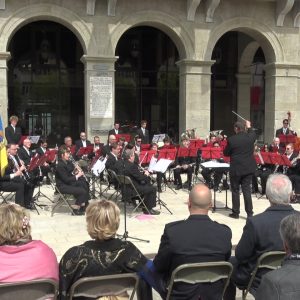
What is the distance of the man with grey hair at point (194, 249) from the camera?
11.9 ft

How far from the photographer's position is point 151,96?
2177 centimetres

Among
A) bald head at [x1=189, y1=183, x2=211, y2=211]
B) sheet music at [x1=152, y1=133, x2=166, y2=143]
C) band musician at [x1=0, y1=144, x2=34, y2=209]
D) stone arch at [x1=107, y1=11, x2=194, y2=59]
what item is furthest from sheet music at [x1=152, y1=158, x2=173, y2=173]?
stone arch at [x1=107, y1=11, x2=194, y2=59]

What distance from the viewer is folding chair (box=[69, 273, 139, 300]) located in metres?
3.32

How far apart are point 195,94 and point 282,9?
4620 mm

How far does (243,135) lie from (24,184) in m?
4.74

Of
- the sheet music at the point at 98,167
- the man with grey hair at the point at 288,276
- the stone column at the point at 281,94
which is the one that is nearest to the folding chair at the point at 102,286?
the man with grey hair at the point at 288,276

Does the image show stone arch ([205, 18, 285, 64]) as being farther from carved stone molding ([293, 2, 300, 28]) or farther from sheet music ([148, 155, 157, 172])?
sheet music ([148, 155, 157, 172])

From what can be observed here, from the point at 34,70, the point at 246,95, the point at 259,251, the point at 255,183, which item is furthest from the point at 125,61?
the point at 259,251

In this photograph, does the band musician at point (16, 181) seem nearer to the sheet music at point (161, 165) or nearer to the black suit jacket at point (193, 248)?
the sheet music at point (161, 165)

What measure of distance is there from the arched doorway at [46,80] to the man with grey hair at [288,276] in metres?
18.5

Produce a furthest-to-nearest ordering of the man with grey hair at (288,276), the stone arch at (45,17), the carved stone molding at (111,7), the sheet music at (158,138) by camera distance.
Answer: the carved stone molding at (111,7)
the stone arch at (45,17)
the sheet music at (158,138)
the man with grey hair at (288,276)

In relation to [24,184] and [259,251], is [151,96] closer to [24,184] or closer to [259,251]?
[24,184]

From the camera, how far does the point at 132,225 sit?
8.86 meters

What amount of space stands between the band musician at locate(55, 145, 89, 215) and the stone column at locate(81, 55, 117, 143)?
6.45 metres
